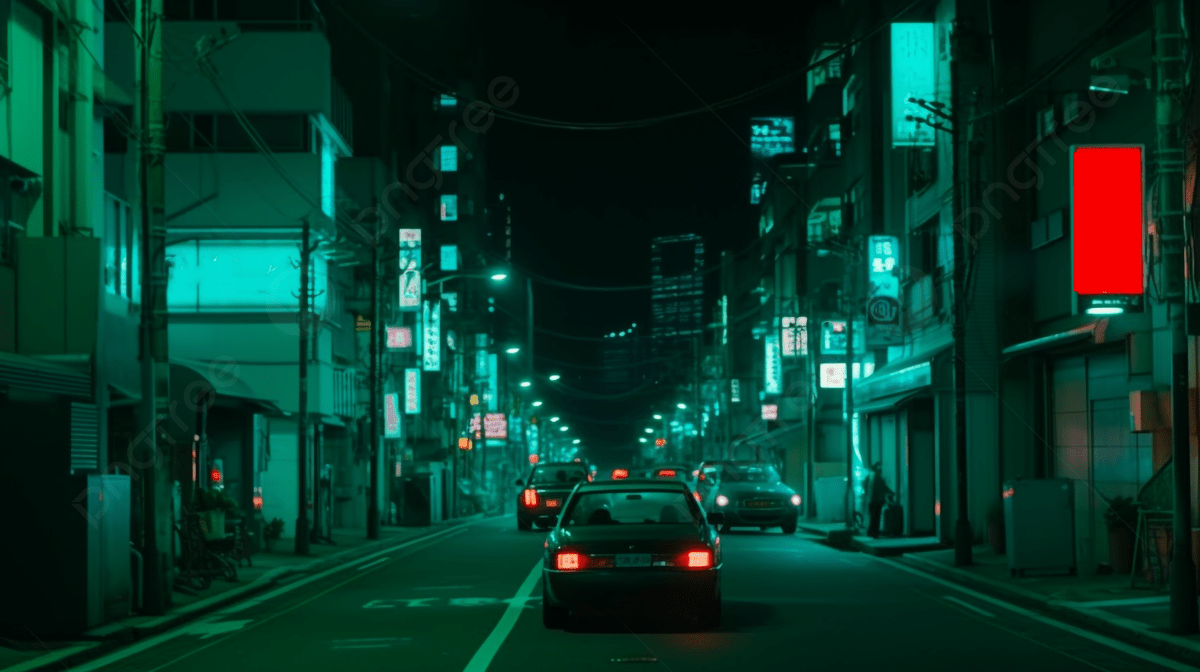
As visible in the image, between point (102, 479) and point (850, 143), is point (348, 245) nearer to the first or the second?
point (850, 143)

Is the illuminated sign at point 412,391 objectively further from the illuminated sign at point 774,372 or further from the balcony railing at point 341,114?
the illuminated sign at point 774,372

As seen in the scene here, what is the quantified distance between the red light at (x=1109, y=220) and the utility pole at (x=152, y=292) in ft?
41.5

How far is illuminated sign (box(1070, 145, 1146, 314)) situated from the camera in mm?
21578

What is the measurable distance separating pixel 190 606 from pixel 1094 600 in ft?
37.5

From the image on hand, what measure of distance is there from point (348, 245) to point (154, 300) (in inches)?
1133

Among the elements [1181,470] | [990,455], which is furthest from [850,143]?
[1181,470]

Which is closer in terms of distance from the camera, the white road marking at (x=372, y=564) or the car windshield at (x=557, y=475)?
the white road marking at (x=372, y=564)

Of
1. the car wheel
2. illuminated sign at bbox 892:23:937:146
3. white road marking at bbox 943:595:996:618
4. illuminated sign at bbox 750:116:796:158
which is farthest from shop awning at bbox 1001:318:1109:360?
illuminated sign at bbox 750:116:796:158

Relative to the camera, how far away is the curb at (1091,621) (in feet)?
45.9

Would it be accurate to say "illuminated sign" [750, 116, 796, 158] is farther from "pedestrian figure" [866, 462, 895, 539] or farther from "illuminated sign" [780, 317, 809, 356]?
"pedestrian figure" [866, 462, 895, 539]

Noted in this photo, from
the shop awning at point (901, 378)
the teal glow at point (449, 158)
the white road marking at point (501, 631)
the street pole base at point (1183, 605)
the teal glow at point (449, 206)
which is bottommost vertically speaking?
the white road marking at point (501, 631)

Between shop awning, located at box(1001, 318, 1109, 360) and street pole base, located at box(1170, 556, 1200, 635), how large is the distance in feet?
33.9

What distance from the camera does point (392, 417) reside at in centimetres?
5469

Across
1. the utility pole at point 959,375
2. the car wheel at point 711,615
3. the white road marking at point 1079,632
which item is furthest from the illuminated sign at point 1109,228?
the car wheel at point 711,615
